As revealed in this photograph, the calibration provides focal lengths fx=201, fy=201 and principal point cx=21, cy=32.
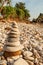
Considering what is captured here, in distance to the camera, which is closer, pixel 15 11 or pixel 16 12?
pixel 15 11

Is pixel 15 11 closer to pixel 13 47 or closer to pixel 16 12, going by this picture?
pixel 16 12

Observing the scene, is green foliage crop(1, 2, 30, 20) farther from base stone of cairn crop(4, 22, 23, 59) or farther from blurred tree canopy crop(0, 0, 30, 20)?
base stone of cairn crop(4, 22, 23, 59)

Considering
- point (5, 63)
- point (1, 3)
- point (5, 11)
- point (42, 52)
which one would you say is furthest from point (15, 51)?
point (5, 11)

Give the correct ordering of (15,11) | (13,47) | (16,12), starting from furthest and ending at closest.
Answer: (16,12), (15,11), (13,47)

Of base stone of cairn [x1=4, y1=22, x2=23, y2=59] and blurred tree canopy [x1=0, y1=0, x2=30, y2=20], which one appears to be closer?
base stone of cairn [x1=4, y1=22, x2=23, y2=59]

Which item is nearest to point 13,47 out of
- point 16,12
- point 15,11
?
point 15,11

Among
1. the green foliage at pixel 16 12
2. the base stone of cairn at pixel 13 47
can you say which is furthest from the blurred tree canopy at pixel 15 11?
the base stone of cairn at pixel 13 47

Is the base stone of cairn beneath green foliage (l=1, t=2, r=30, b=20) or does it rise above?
above

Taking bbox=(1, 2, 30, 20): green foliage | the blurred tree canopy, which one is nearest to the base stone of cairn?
the blurred tree canopy

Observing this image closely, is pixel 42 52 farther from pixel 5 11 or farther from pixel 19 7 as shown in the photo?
pixel 19 7

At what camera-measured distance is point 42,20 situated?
31281 millimetres

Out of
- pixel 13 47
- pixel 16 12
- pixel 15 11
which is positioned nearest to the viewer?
pixel 13 47

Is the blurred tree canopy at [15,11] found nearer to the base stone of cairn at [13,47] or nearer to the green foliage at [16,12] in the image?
the green foliage at [16,12]

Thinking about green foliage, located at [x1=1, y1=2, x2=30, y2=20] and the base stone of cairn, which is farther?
green foliage, located at [x1=1, y1=2, x2=30, y2=20]
